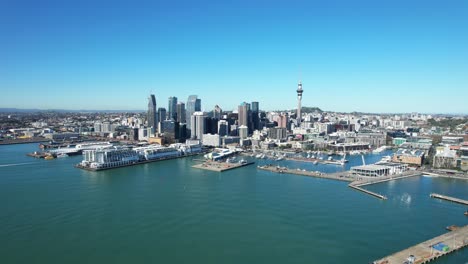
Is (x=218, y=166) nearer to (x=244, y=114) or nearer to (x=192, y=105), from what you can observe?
(x=244, y=114)

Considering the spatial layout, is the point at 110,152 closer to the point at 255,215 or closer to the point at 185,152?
the point at 185,152

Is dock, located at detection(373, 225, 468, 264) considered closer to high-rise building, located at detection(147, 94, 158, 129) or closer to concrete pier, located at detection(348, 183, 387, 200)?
concrete pier, located at detection(348, 183, 387, 200)

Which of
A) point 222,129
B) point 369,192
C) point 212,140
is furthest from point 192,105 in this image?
point 369,192

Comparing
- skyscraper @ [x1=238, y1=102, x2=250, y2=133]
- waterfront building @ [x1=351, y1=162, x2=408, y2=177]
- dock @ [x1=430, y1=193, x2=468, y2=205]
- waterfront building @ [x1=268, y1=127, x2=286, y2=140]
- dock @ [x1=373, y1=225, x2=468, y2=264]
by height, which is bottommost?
dock @ [x1=373, y1=225, x2=468, y2=264]

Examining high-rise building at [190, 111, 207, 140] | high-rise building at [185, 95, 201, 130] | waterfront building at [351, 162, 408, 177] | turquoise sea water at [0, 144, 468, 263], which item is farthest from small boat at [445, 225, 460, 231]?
high-rise building at [185, 95, 201, 130]

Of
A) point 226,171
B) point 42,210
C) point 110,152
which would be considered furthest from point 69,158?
point 42,210

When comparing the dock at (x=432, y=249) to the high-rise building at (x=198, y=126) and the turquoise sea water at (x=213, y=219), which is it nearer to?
the turquoise sea water at (x=213, y=219)

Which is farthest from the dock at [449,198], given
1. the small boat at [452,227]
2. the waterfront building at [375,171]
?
the waterfront building at [375,171]

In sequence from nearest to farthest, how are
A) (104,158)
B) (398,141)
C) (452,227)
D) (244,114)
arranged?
(452,227) → (104,158) → (398,141) → (244,114)
